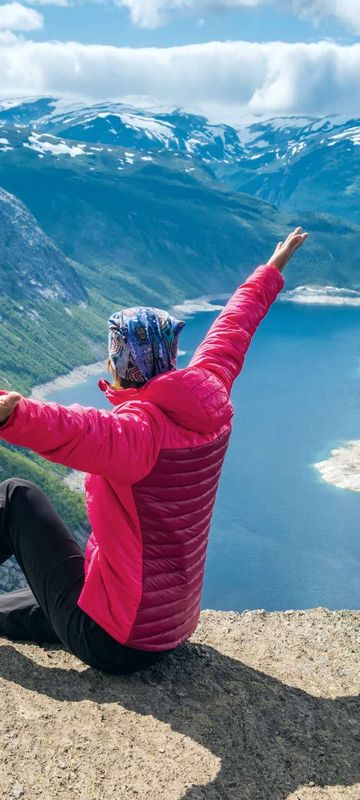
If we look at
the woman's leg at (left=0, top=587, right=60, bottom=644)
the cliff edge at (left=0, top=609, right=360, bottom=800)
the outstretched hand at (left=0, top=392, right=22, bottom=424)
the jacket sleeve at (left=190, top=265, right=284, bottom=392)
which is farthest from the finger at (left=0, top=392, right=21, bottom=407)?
the woman's leg at (left=0, top=587, right=60, bottom=644)

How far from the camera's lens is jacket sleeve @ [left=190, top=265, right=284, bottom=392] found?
664 centimetres

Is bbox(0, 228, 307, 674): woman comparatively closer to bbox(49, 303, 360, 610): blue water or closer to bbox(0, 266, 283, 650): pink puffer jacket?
bbox(0, 266, 283, 650): pink puffer jacket

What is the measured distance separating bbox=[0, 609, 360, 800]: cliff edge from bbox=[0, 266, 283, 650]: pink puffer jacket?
2.09 feet

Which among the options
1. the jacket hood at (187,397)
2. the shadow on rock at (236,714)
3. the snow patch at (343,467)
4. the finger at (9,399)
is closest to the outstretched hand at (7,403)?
the finger at (9,399)

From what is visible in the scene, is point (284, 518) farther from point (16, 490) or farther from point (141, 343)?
point (141, 343)

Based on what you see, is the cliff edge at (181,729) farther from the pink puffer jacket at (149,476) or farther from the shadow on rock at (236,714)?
the pink puffer jacket at (149,476)

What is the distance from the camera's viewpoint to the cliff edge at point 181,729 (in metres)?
5.77

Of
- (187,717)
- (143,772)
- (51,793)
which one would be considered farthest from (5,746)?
(187,717)

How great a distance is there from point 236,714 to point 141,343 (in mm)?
3474

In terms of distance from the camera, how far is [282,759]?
20.8 ft

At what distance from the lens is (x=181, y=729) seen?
6.39 m

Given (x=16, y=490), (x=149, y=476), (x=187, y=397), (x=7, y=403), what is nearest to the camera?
(x=7, y=403)

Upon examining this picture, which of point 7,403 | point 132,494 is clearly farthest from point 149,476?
point 7,403

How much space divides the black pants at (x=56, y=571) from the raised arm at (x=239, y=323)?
183 cm
